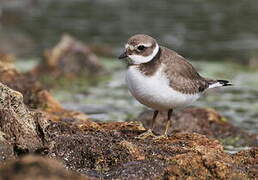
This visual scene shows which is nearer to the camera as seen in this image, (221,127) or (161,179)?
(161,179)

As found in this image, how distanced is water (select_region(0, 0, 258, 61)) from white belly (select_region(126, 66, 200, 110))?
34.8ft

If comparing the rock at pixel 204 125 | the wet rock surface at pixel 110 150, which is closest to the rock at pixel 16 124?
the wet rock surface at pixel 110 150

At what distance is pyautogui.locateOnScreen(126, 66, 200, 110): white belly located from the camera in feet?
23.8

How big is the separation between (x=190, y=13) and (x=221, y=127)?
43.8 feet

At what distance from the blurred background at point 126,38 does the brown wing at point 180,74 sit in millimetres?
3617

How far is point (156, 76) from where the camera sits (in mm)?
7352

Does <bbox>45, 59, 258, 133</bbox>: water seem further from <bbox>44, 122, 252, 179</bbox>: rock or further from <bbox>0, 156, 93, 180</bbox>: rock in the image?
<bbox>0, 156, 93, 180</bbox>: rock

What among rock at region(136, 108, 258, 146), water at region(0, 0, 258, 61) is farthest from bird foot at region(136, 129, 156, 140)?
water at region(0, 0, 258, 61)

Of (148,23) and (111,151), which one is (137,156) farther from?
(148,23)

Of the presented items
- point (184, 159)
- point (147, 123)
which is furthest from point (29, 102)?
point (184, 159)

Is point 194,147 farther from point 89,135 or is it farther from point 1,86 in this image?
point 1,86

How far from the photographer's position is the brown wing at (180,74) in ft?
24.8

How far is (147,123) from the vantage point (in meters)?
10.1

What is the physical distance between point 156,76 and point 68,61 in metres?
8.37
